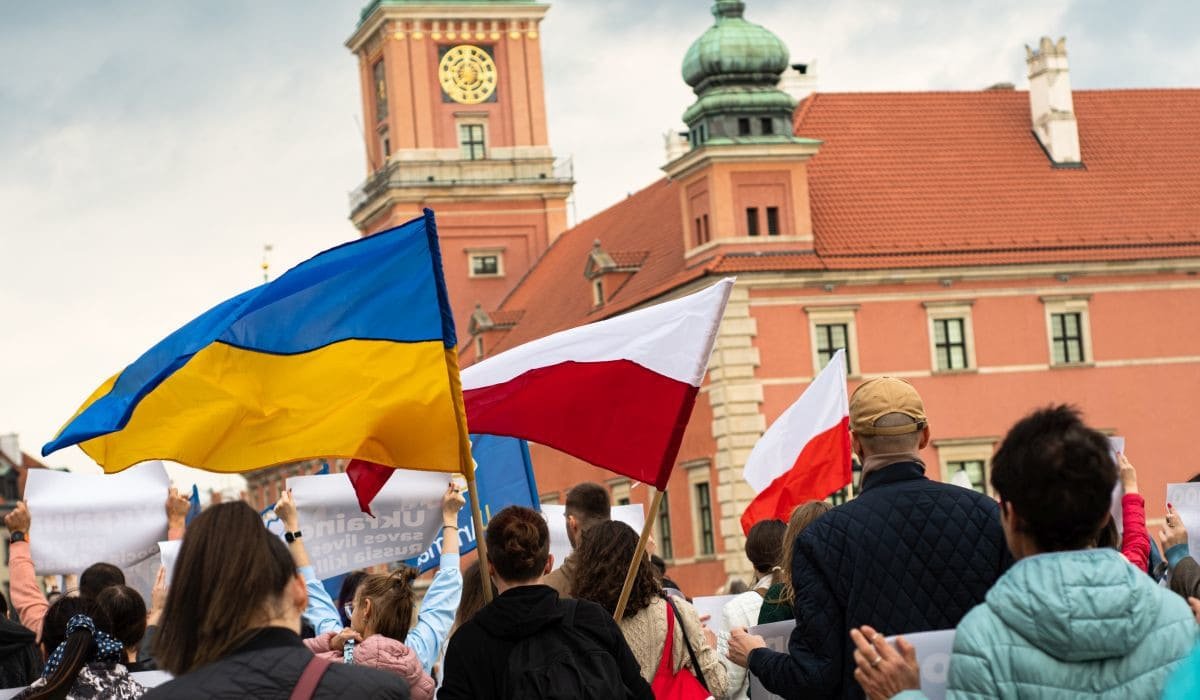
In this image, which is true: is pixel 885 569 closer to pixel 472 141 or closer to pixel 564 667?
pixel 564 667

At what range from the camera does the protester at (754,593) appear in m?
8.36

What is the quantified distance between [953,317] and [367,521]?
35.4m

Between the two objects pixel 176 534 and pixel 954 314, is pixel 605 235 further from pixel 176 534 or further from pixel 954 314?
pixel 176 534

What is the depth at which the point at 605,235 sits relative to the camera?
58.2 m

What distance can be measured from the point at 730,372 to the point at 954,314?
16.0 ft

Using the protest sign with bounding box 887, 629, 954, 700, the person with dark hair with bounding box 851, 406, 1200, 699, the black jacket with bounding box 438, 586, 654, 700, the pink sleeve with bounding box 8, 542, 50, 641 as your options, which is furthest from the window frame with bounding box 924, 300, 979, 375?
the person with dark hair with bounding box 851, 406, 1200, 699

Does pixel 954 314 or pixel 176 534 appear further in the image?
pixel 954 314

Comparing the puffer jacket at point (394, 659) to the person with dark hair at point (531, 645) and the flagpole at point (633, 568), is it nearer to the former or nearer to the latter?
the flagpole at point (633, 568)

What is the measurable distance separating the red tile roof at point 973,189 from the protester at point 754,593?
34.5 meters

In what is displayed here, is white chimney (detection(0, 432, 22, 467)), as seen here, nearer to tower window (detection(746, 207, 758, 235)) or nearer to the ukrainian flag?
tower window (detection(746, 207, 758, 235))

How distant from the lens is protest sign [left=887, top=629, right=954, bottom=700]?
4.74 meters

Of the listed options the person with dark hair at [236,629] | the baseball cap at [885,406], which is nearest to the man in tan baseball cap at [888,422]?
the baseball cap at [885,406]

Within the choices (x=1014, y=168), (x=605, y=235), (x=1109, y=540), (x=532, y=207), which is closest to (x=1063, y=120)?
(x=1014, y=168)

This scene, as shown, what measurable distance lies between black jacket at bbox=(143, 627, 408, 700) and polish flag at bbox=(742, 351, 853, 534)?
8.92 meters
